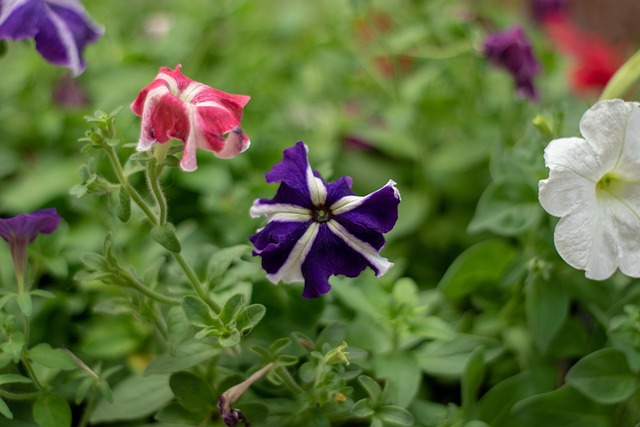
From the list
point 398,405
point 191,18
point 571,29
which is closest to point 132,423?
point 398,405

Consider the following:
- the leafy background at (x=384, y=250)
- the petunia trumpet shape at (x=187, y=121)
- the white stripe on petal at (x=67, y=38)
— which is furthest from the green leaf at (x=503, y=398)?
the white stripe on petal at (x=67, y=38)

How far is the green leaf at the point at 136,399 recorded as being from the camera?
0.56 m

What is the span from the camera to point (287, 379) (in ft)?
1.69

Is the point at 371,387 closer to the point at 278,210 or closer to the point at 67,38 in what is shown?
the point at 278,210

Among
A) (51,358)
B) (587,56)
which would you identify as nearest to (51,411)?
(51,358)

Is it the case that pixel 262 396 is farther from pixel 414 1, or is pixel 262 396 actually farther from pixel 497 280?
pixel 414 1

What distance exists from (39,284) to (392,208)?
19.5 inches

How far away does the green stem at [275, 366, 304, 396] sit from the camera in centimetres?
51

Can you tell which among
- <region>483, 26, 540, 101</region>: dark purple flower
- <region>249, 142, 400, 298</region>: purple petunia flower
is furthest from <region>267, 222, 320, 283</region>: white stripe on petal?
<region>483, 26, 540, 101</region>: dark purple flower

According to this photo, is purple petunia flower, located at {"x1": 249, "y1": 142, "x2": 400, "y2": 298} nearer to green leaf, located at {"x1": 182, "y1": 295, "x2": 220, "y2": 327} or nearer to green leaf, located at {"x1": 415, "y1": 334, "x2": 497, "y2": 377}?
green leaf, located at {"x1": 182, "y1": 295, "x2": 220, "y2": 327}

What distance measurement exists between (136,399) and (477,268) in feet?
1.14

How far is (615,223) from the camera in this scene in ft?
1.64

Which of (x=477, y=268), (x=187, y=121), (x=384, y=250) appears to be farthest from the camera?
(x=384, y=250)

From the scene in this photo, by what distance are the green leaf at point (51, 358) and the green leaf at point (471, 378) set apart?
313 mm
